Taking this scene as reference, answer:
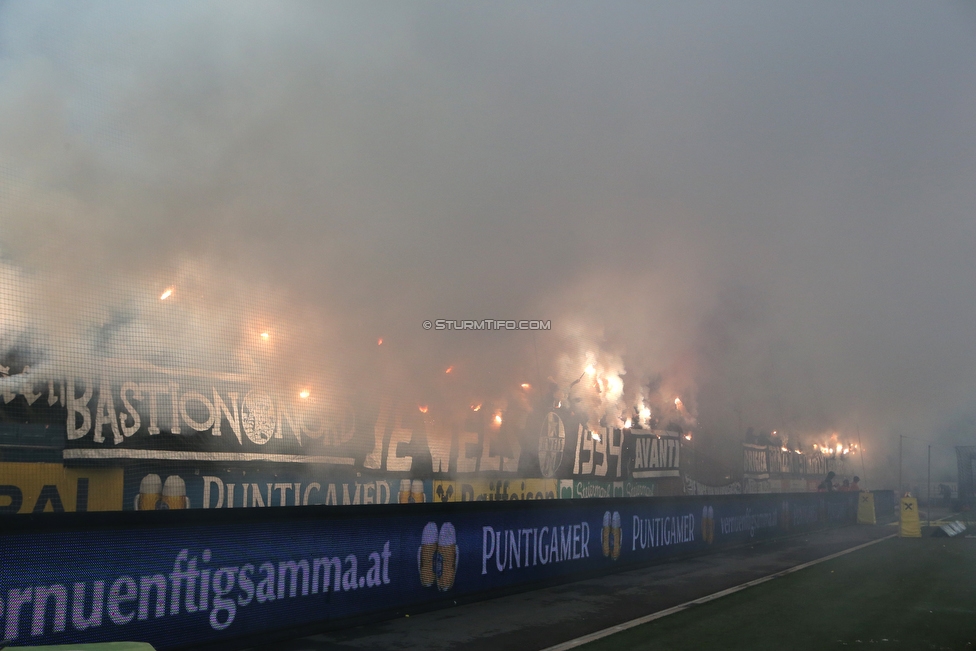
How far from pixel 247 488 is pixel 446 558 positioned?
3.92m

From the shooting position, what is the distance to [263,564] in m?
7.12

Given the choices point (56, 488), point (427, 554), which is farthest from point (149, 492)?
point (427, 554)

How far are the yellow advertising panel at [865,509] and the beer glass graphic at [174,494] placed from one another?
26063 mm

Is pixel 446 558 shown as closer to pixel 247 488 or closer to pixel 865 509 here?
pixel 247 488

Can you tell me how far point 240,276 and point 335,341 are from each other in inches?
88.1

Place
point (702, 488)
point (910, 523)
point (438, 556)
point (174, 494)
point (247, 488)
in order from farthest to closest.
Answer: point (702, 488) < point (910, 523) < point (247, 488) < point (174, 494) < point (438, 556)

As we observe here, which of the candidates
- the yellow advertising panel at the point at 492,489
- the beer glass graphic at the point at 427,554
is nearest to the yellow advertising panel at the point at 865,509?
the yellow advertising panel at the point at 492,489

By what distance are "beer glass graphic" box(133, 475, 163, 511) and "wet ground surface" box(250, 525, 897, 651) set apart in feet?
14.0

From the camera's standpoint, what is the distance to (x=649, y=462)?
25.0m

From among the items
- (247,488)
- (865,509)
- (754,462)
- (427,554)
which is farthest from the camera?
(754,462)

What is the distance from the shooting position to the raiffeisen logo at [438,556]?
8.98m

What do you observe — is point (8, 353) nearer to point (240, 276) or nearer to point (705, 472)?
point (240, 276)

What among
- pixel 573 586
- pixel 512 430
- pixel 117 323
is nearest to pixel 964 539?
→ pixel 512 430

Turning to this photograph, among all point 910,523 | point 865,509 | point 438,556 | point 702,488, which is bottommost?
point 865,509
